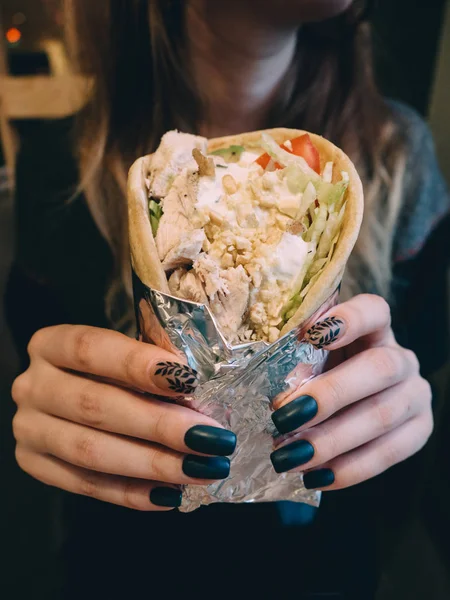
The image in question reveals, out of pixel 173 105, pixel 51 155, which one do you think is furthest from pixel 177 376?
pixel 51 155

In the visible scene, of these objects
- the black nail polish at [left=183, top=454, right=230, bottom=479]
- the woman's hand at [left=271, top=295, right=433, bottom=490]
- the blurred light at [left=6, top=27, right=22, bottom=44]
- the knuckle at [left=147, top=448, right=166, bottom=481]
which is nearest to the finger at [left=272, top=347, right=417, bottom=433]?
the woman's hand at [left=271, top=295, right=433, bottom=490]

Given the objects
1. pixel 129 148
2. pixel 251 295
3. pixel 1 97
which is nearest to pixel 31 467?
pixel 251 295

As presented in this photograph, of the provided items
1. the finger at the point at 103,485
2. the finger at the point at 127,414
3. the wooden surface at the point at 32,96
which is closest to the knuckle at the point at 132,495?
the finger at the point at 103,485

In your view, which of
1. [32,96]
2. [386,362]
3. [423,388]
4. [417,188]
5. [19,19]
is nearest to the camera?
[386,362]

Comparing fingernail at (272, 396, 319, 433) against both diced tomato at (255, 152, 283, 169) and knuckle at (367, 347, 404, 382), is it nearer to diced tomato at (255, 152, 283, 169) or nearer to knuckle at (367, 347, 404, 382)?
knuckle at (367, 347, 404, 382)

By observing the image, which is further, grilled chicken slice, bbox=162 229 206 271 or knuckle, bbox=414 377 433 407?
knuckle, bbox=414 377 433 407

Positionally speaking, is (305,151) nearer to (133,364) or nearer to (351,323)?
(351,323)
